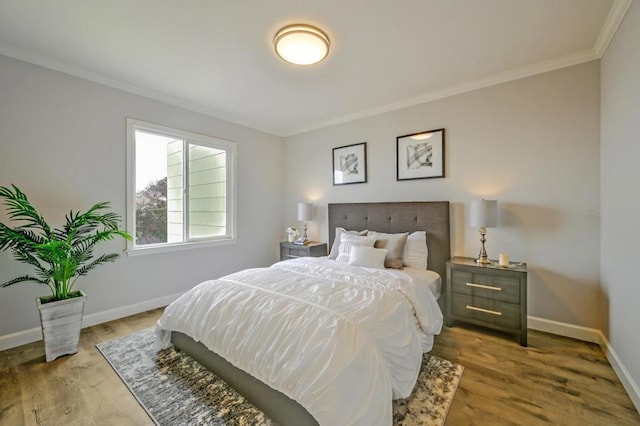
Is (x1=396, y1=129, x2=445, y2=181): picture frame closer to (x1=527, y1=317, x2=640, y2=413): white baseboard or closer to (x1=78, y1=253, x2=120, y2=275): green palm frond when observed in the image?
(x1=527, y1=317, x2=640, y2=413): white baseboard

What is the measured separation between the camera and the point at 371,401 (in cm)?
127

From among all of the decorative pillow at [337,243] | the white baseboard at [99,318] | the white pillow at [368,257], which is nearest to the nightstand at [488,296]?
the white pillow at [368,257]

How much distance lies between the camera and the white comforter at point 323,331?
4.23 feet

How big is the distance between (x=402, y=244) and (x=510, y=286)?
1.06m

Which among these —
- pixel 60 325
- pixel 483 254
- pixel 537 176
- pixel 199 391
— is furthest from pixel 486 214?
pixel 60 325

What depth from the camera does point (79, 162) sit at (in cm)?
279

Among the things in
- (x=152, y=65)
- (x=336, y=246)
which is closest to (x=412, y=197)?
(x=336, y=246)

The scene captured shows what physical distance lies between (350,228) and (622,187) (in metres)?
2.69

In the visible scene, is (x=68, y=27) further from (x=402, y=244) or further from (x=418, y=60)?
(x=402, y=244)

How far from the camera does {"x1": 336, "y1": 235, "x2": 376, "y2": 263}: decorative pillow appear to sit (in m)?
3.12

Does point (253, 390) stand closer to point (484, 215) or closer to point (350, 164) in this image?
point (484, 215)

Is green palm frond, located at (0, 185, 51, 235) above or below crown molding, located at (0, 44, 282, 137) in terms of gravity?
below

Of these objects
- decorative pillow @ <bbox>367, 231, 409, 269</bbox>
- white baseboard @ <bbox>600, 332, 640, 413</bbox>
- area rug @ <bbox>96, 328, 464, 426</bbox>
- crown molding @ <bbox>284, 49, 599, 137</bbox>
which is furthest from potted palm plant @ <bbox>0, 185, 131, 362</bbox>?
white baseboard @ <bbox>600, 332, 640, 413</bbox>

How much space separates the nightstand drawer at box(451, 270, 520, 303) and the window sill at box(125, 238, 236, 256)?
3.17 m
